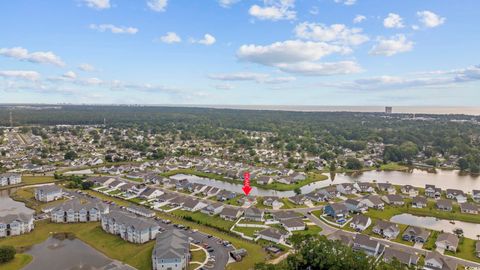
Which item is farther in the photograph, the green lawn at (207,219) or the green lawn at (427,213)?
the green lawn at (427,213)

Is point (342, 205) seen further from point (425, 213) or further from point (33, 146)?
point (33, 146)

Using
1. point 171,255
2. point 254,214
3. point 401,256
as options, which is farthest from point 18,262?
point 401,256

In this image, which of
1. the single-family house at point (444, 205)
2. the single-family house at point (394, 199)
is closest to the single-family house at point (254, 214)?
the single-family house at point (394, 199)

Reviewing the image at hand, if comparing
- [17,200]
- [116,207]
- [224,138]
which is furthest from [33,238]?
[224,138]

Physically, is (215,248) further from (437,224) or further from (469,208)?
(469,208)

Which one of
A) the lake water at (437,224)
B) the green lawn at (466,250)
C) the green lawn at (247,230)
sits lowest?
the green lawn at (247,230)

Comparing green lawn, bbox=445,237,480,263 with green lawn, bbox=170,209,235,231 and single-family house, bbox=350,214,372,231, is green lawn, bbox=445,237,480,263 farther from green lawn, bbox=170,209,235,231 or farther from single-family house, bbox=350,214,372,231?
green lawn, bbox=170,209,235,231

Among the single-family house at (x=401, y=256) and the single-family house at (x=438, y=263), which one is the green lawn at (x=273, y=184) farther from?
the single-family house at (x=438, y=263)

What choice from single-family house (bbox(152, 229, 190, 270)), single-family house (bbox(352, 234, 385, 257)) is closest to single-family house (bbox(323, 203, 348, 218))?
single-family house (bbox(352, 234, 385, 257))
